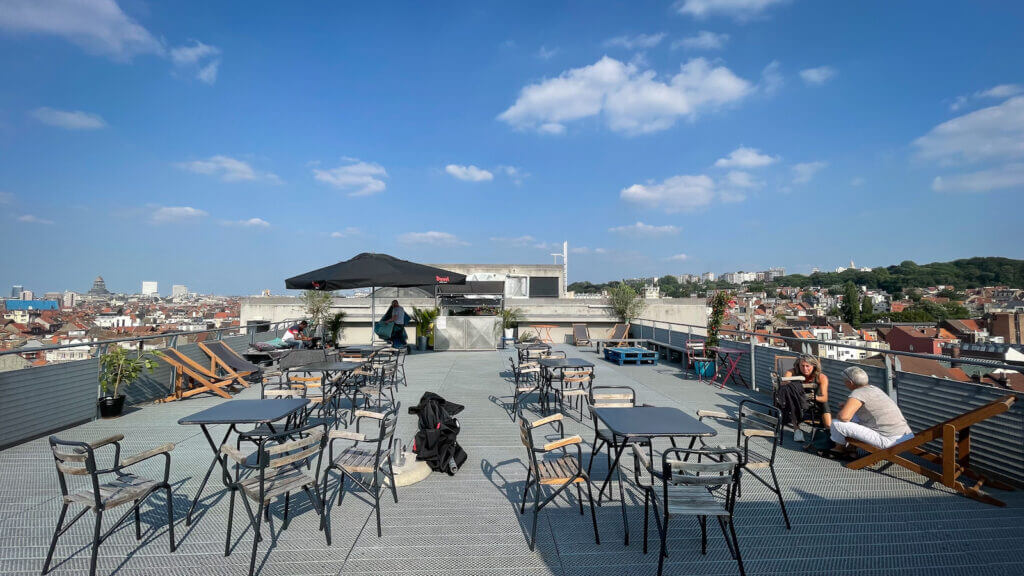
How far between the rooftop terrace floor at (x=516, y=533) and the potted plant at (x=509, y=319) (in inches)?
403

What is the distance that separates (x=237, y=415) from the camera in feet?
11.4

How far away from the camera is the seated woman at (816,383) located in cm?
499

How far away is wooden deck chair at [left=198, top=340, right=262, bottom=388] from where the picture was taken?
805 centimetres

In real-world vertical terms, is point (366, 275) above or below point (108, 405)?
above

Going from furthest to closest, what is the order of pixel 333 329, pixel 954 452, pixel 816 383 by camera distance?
pixel 333 329
pixel 816 383
pixel 954 452

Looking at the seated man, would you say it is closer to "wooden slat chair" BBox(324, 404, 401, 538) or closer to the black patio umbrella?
the black patio umbrella

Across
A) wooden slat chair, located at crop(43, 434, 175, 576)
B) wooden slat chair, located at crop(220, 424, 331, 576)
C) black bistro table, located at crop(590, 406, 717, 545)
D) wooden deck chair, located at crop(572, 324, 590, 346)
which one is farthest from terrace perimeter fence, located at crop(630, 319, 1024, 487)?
wooden deck chair, located at crop(572, 324, 590, 346)

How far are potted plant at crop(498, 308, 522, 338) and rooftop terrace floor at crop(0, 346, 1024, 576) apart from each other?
1024cm

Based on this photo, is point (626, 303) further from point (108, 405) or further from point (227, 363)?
point (108, 405)

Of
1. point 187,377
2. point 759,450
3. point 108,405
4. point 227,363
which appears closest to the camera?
point 759,450

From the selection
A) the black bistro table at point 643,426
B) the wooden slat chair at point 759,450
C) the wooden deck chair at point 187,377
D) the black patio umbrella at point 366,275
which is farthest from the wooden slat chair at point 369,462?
the black patio umbrella at point 366,275

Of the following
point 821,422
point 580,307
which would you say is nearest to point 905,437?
point 821,422

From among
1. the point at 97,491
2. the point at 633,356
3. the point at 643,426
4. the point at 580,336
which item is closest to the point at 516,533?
the point at 643,426

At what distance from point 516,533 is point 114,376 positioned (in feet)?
20.3
